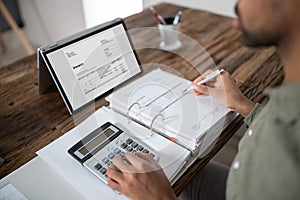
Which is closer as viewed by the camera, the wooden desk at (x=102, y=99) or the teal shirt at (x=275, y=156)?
the teal shirt at (x=275, y=156)

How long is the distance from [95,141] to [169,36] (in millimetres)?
602

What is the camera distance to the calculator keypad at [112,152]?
2.28ft

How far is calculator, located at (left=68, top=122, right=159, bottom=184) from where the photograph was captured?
71 cm

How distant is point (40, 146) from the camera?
792 millimetres

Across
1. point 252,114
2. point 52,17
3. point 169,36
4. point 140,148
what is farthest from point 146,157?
point 52,17

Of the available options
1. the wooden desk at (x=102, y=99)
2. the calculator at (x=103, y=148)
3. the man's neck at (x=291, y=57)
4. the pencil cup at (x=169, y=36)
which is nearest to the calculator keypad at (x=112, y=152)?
the calculator at (x=103, y=148)

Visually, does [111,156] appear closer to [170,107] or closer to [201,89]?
[170,107]

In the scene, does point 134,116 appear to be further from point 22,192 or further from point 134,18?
point 134,18

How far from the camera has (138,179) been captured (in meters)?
0.65

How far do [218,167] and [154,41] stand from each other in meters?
0.56

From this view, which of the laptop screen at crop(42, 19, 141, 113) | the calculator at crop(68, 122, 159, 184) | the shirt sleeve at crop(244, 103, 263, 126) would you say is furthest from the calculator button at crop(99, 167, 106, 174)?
the shirt sleeve at crop(244, 103, 263, 126)

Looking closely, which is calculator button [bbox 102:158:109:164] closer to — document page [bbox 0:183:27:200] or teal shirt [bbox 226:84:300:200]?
document page [bbox 0:183:27:200]

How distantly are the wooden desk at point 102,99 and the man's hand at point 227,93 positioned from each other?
41 mm

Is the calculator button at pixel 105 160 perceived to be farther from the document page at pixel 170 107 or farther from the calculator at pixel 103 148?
the document page at pixel 170 107
